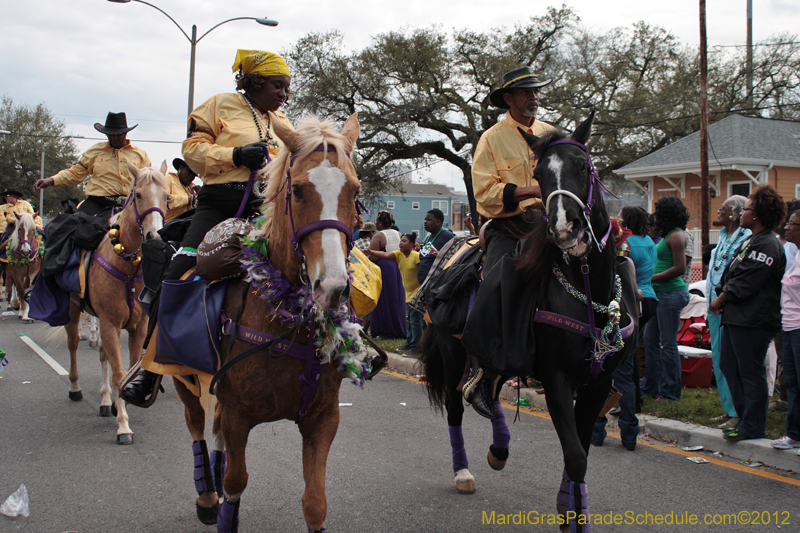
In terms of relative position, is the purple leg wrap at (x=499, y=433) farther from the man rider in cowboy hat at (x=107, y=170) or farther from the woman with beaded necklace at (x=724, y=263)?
the man rider in cowboy hat at (x=107, y=170)

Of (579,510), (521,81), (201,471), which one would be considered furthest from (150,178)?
(579,510)

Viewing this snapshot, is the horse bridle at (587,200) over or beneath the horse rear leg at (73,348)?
over

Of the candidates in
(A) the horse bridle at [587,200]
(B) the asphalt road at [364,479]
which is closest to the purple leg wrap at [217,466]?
(B) the asphalt road at [364,479]

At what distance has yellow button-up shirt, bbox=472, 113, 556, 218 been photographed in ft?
14.3

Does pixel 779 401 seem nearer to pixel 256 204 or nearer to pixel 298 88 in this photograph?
pixel 256 204

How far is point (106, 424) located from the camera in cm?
666

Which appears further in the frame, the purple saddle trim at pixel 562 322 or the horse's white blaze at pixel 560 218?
the purple saddle trim at pixel 562 322

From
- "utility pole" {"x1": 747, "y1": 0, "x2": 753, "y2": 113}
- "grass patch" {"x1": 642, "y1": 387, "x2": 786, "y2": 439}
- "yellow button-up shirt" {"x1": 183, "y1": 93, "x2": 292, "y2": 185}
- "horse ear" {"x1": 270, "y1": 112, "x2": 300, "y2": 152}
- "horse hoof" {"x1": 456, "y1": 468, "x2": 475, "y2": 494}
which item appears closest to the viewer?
"horse ear" {"x1": 270, "y1": 112, "x2": 300, "y2": 152}

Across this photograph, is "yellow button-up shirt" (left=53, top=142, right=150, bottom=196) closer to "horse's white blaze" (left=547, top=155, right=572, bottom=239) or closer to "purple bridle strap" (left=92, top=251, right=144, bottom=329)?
"purple bridle strap" (left=92, top=251, right=144, bottom=329)

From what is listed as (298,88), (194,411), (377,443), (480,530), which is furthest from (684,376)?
(298,88)

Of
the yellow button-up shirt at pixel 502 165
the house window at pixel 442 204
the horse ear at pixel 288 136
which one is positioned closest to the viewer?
A: the horse ear at pixel 288 136

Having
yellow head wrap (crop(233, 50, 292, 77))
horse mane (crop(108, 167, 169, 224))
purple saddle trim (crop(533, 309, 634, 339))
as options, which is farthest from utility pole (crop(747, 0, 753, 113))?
yellow head wrap (crop(233, 50, 292, 77))

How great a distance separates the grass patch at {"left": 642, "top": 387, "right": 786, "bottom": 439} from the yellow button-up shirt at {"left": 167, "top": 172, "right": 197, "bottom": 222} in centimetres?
609

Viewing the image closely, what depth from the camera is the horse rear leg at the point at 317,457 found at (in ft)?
10.3
